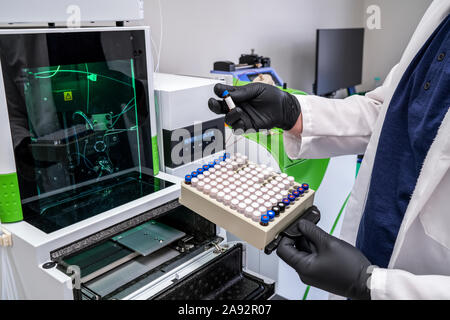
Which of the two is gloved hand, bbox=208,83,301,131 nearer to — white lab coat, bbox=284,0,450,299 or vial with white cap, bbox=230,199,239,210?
white lab coat, bbox=284,0,450,299

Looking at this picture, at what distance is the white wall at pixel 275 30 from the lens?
170 centimetres

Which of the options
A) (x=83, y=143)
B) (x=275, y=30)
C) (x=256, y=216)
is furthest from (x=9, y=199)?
(x=275, y=30)

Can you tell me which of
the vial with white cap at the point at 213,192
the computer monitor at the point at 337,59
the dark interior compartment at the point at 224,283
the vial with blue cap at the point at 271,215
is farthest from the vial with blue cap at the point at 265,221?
the computer monitor at the point at 337,59

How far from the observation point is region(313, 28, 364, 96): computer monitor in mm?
2584

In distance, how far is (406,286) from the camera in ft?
2.11

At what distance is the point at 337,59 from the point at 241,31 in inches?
41.5

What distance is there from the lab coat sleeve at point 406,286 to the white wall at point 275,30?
1310 mm

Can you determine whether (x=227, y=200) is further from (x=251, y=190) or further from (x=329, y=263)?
(x=329, y=263)

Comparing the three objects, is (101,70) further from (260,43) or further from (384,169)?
(260,43)

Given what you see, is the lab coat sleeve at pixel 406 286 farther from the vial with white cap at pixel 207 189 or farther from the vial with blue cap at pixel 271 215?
the vial with white cap at pixel 207 189

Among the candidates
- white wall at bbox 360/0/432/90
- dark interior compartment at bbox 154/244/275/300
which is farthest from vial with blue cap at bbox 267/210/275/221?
white wall at bbox 360/0/432/90

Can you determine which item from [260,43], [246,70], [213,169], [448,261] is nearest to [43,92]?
[213,169]

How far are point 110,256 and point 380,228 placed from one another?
0.69m

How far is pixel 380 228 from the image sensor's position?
877 mm
